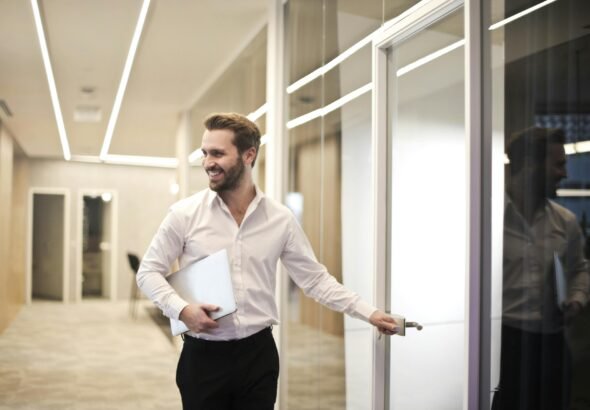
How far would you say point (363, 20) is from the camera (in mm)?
2838

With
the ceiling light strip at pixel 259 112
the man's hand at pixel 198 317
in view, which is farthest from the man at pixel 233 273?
the ceiling light strip at pixel 259 112

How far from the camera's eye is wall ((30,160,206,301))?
579 centimetres

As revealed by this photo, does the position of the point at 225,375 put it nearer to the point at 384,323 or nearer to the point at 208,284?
the point at 208,284

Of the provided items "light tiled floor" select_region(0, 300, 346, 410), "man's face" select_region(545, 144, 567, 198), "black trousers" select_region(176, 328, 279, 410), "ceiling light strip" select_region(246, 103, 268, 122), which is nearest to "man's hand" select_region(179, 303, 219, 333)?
"black trousers" select_region(176, 328, 279, 410)

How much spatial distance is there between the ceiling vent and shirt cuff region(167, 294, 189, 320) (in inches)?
181

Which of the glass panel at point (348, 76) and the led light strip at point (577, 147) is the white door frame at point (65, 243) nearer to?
the glass panel at point (348, 76)

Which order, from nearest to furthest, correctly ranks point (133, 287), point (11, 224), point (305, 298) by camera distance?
point (305, 298)
point (11, 224)
point (133, 287)

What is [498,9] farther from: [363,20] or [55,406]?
[55,406]

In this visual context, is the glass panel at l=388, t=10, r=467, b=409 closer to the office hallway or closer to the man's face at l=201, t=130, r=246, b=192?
the man's face at l=201, t=130, r=246, b=192

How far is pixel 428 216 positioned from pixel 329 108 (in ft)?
3.57

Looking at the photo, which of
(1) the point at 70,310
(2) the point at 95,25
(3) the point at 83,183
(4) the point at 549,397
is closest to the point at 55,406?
(1) the point at 70,310

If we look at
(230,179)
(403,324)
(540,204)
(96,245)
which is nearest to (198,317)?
(230,179)

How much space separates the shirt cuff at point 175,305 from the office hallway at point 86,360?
9.28 ft

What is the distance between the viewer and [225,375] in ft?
6.69
